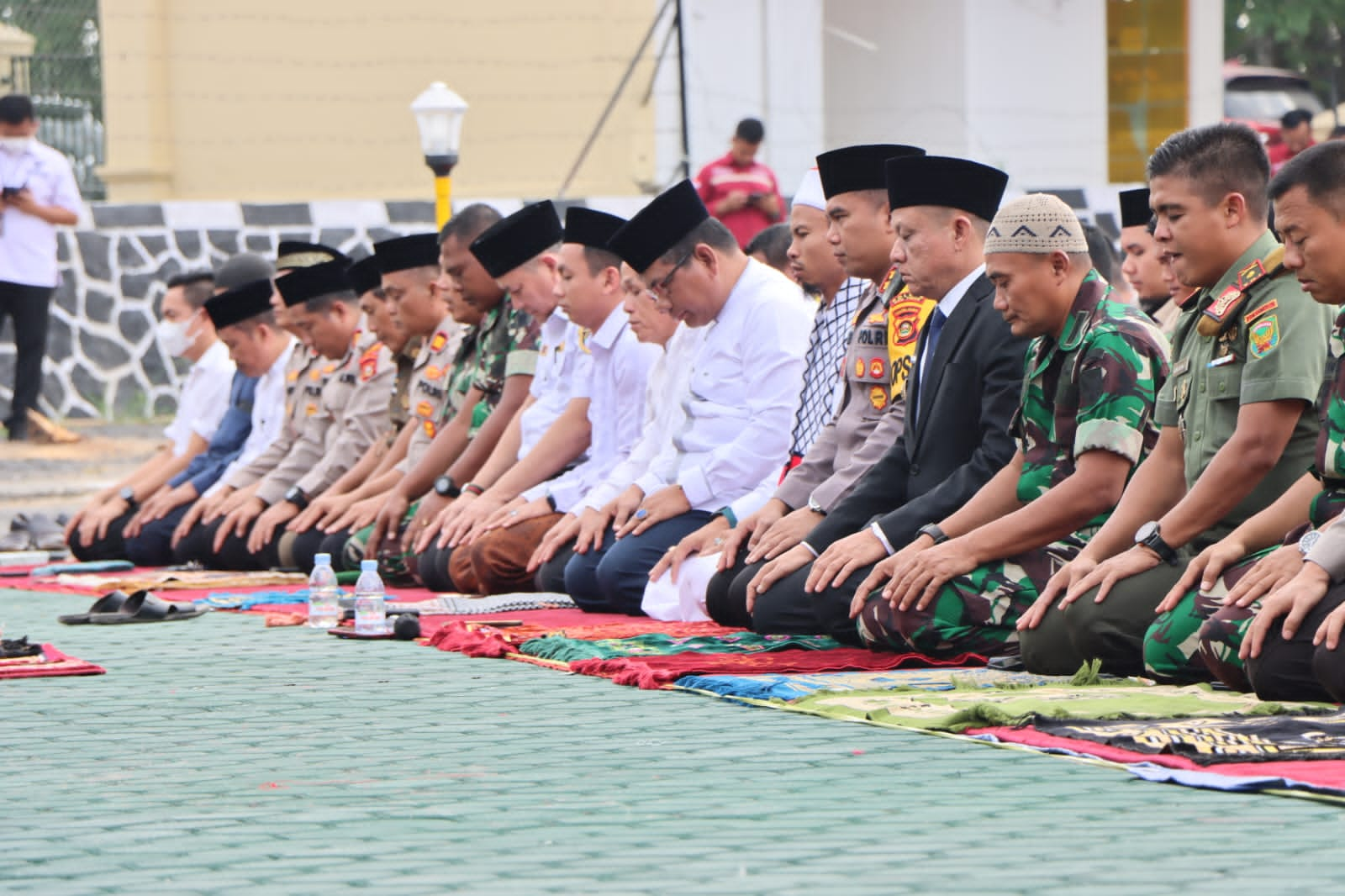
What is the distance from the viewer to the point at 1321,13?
2459cm

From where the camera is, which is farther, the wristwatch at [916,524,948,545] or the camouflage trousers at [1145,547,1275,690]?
the wristwatch at [916,524,948,545]

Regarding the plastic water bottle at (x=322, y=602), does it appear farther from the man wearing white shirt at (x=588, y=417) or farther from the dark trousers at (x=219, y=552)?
the dark trousers at (x=219, y=552)

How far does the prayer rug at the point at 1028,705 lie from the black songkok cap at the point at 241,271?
6263 mm

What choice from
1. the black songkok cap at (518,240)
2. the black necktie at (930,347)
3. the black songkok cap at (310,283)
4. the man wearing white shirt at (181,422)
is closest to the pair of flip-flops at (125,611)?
the black songkok cap at (518,240)

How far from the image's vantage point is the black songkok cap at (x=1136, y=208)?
6.80 meters

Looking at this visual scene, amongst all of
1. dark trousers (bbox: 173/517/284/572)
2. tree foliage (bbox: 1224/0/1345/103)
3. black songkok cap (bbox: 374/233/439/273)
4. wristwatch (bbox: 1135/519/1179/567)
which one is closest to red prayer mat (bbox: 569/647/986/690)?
wristwatch (bbox: 1135/519/1179/567)

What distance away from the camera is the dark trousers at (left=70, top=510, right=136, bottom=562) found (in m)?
9.87

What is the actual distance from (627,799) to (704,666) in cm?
154

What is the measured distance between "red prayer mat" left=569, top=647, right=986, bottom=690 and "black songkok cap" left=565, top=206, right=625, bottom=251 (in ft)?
7.45

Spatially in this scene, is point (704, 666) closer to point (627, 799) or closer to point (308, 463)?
point (627, 799)

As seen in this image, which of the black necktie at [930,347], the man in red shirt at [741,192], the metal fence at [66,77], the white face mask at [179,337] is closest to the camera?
the black necktie at [930,347]

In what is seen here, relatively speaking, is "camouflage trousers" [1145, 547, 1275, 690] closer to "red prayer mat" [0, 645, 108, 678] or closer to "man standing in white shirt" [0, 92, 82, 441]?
"red prayer mat" [0, 645, 108, 678]

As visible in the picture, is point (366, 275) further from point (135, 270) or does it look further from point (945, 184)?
point (135, 270)

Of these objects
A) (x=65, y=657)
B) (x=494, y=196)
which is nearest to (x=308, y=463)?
(x=65, y=657)
